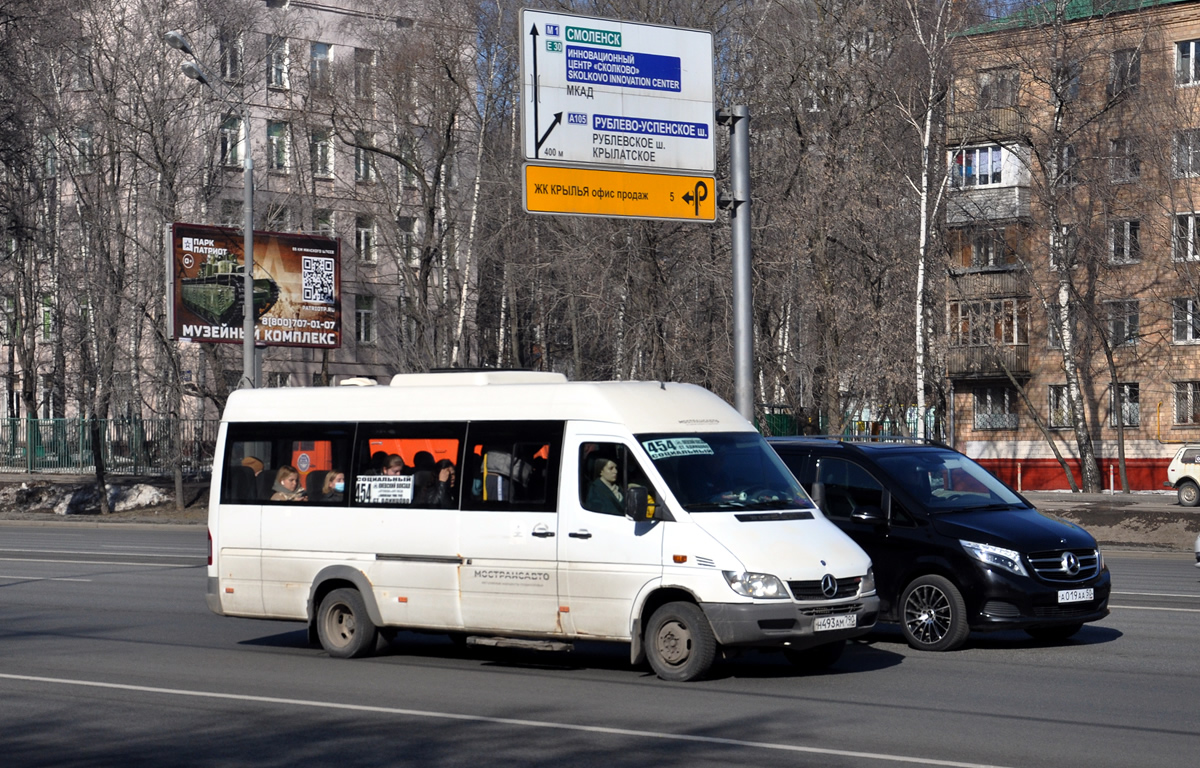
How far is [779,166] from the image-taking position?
3578 cm

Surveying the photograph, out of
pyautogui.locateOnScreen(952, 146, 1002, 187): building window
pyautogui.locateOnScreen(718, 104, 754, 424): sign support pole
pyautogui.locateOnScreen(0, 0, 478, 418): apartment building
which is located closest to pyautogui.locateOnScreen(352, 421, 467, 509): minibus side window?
pyautogui.locateOnScreen(718, 104, 754, 424): sign support pole

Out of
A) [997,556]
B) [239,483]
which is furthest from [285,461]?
[997,556]

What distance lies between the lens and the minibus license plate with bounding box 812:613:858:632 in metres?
10.4

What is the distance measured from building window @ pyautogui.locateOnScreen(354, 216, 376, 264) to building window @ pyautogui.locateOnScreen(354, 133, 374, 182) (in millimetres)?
1414

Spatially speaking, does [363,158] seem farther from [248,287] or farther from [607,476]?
[607,476]

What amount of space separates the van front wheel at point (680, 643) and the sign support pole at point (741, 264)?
710 cm

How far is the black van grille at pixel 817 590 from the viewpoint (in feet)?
34.2

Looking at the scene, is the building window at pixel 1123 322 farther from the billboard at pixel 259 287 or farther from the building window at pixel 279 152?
the building window at pixel 279 152

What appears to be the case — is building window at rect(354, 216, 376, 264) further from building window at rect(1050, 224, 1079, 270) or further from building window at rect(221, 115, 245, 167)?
building window at rect(1050, 224, 1079, 270)

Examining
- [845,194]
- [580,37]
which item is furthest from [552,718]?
[845,194]

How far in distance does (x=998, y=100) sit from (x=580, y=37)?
25120 millimetres

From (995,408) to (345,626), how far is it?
44857 millimetres

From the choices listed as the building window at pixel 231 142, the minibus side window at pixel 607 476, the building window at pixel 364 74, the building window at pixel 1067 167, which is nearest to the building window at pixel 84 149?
the building window at pixel 231 142

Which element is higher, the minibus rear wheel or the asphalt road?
the minibus rear wheel
